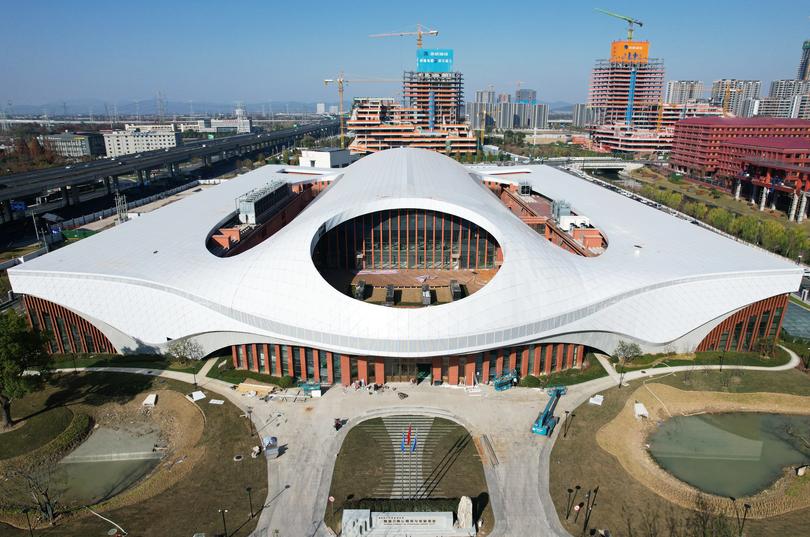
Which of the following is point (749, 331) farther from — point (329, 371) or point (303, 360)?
point (303, 360)

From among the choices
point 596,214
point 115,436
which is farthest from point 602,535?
point 596,214

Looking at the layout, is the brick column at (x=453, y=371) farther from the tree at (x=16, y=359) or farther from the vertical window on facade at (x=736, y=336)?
the tree at (x=16, y=359)

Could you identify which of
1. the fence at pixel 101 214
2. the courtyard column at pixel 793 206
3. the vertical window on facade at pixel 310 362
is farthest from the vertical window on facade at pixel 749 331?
the fence at pixel 101 214

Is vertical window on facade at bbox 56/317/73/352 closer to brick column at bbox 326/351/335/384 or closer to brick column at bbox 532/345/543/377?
brick column at bbox 326/351/335/384

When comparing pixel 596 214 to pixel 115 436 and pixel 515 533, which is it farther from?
pixel 115 436

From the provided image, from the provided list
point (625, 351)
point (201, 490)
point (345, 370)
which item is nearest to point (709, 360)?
point (625, 351)

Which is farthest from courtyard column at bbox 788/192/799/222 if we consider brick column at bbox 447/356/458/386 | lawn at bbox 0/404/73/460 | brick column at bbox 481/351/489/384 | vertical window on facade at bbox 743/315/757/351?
lawn at bbox 0/404/73/460
